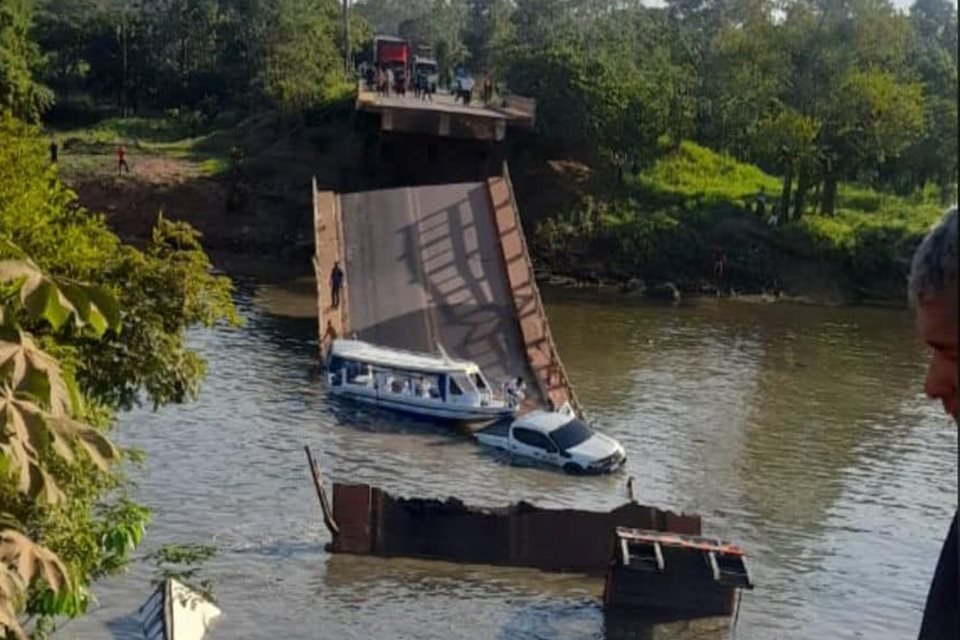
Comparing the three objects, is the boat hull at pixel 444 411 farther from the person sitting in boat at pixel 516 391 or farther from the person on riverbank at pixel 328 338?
the person on riverbank at pixel 328 338

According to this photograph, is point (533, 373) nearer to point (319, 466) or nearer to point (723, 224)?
point (319, 466)

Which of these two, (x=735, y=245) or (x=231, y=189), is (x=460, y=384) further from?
(x=231, y=189)

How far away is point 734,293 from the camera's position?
57.6 meters

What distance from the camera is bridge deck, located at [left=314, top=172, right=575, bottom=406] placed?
3988 centimetres

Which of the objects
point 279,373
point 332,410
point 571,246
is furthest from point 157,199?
point 332,410

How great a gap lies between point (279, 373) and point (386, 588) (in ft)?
53.5

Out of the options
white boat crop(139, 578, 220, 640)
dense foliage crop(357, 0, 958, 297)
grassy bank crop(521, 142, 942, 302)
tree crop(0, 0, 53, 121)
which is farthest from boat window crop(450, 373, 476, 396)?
tree crop(0, 0, 53, 121)

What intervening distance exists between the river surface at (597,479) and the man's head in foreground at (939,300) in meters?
14.8

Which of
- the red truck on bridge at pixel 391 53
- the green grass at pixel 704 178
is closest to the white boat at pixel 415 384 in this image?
the green grass at pixel 704 178

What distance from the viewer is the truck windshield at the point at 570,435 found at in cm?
3133

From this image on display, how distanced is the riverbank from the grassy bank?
0.06m

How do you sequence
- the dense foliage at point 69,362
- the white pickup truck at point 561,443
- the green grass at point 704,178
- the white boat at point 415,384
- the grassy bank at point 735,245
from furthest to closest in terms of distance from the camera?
the green grass at point 704,178 → the grassy bank at point 735,245 → the white boat at point 415,384 → the white pickup truck at point 561,443 → the dense foliage at point 69,362

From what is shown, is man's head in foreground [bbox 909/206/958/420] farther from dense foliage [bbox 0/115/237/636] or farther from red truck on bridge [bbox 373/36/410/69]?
red truck on bridge [bbox 373/36/410/69]

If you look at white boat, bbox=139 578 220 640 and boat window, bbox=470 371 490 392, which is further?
boat window, bbox=470 371 490 392
